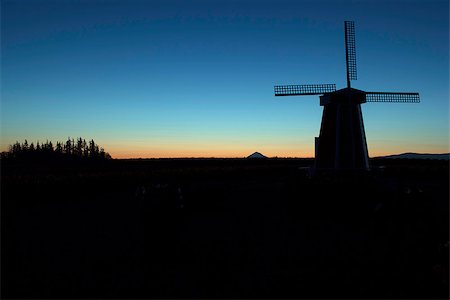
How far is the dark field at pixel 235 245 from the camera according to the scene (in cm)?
847

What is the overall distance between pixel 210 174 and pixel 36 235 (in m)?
23.6

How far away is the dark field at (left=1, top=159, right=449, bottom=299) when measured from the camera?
27.8 feet

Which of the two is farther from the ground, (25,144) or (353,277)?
(25,144)

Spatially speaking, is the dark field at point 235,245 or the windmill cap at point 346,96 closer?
the dark field at point 235,245

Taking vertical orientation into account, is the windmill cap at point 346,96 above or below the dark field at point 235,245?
above

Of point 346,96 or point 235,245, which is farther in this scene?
point 346,96

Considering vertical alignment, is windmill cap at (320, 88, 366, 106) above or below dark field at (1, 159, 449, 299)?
above

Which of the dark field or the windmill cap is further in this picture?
the windmill cap

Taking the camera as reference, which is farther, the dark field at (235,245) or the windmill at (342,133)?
the windmill at (342,133)

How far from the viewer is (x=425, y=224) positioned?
42.1ft

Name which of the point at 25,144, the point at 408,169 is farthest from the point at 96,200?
the point at 25,144

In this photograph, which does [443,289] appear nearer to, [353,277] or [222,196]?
[353,277]

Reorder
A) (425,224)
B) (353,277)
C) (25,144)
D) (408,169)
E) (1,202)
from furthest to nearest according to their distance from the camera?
1. (25,144)
2. (408,169)
3. (1,202)
4. (425,224)
5. (353,277)

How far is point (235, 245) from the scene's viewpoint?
458 inches
